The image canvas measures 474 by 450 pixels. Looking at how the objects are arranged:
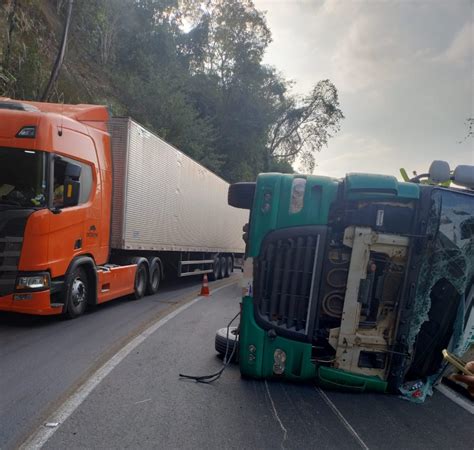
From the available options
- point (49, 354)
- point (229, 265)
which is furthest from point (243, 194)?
point (229, 265)

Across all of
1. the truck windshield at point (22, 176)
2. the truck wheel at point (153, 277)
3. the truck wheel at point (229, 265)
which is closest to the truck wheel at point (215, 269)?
the truck wheel at point (229, 265)

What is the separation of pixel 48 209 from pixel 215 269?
10452 millimetres

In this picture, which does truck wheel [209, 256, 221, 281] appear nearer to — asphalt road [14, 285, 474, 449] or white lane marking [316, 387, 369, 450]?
asphalt road [14, 285, 474, 449]

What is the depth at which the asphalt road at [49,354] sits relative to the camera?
11.8ft

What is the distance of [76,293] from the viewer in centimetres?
734

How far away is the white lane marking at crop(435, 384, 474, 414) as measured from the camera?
438cm

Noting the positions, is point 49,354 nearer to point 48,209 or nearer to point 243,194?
point 48,209

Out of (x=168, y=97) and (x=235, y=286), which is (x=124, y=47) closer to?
(x=168, y=97)

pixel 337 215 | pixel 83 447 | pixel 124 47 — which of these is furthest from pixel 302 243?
pixel 124 47

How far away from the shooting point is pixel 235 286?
47.6 ft

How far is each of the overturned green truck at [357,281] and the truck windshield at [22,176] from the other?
3.59 meters

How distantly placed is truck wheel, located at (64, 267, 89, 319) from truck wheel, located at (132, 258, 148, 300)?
6.83ft

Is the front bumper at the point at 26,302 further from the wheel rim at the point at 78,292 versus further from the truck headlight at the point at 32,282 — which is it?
the wheel rim at the point at 78,292

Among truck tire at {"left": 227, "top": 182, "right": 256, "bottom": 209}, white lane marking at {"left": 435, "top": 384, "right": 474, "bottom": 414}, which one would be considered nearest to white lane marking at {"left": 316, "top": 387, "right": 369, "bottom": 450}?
white lane marking at {"left": 435, "top": 384, "right": 474, "bottom": 414}
